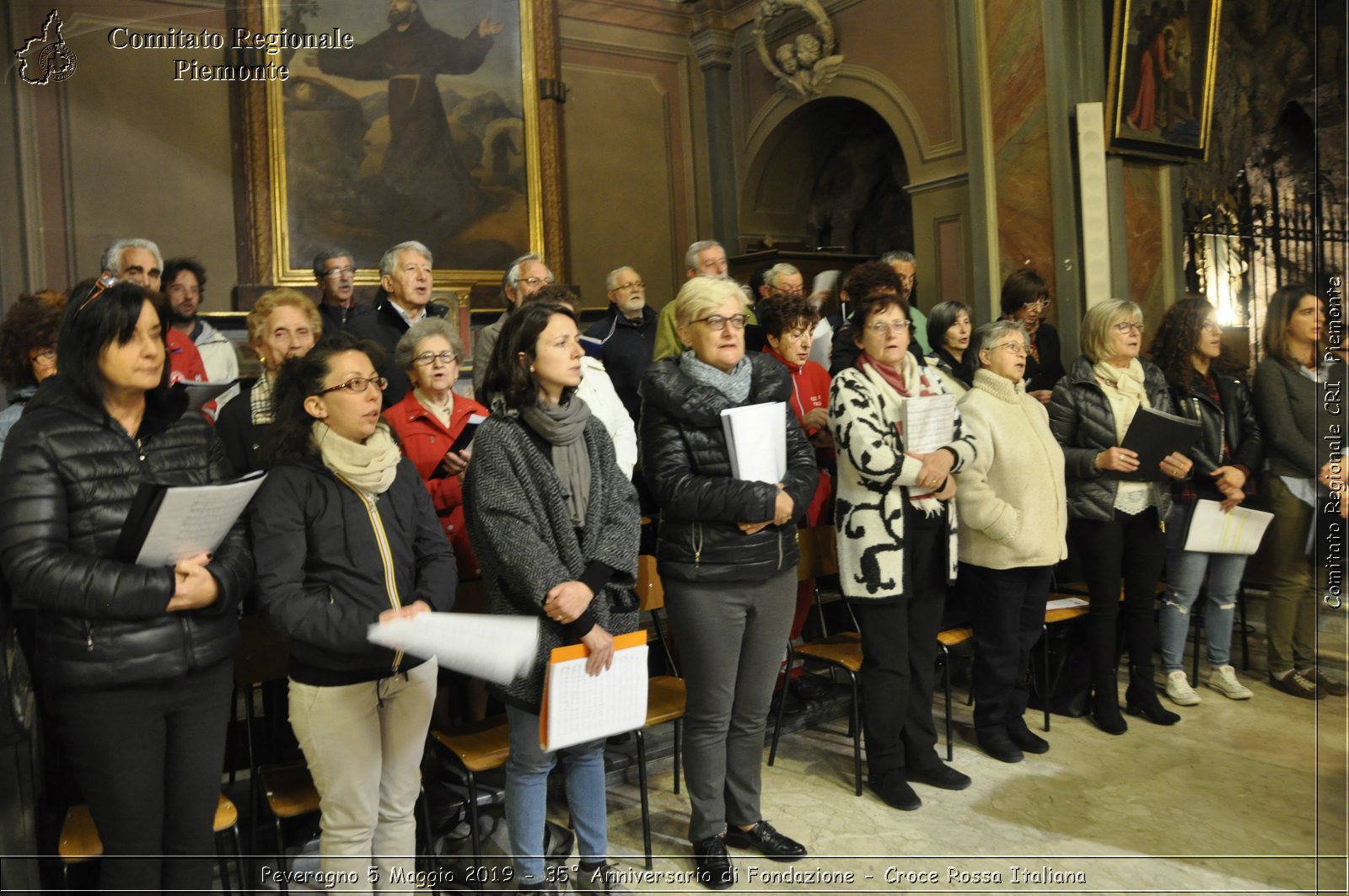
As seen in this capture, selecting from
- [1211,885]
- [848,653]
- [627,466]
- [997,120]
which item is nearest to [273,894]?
[627,466]

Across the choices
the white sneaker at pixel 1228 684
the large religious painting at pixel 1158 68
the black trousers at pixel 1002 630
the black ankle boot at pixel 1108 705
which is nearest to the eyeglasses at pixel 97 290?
the black trousers at pixel 1002 630

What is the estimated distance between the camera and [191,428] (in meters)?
2.09

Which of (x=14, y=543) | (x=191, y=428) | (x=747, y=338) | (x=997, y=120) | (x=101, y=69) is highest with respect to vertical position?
(x=101, y=69)

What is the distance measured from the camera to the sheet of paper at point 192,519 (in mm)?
1863

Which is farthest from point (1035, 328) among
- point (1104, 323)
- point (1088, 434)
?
point (1088, 434)

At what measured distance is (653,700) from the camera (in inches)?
116

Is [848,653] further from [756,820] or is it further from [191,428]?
[191,428]

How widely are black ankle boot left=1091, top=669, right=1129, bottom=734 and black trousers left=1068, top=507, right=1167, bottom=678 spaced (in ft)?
0.10

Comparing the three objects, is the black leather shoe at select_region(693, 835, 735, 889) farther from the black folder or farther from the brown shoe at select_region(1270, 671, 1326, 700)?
the brown shoe at select_region(1270, 671, 1326, 700)

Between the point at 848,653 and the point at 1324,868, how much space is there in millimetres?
1408

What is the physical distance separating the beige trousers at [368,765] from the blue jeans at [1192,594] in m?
3.01

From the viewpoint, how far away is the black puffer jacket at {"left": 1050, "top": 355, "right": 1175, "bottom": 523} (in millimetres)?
3686

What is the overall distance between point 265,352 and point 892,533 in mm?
1941

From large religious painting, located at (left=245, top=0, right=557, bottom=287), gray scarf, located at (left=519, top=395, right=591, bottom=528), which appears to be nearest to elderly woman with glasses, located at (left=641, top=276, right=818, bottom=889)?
gray scarf, located at (left=519, top=395, right=591, bottom=528)
